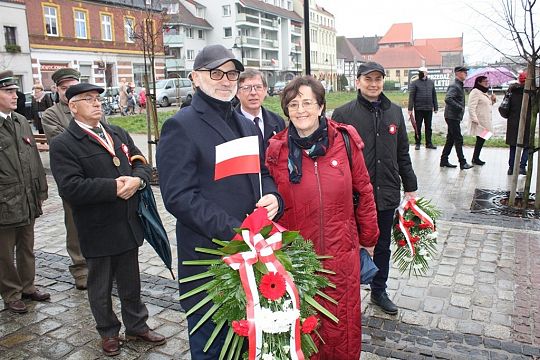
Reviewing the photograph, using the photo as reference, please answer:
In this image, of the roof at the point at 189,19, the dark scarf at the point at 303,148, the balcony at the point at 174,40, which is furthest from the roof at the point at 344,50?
the dark scarf at the point at 303,148

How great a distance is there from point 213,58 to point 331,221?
1139mm

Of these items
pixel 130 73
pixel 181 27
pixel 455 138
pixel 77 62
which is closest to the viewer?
pixel 455 138

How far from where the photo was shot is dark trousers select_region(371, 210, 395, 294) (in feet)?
13.7

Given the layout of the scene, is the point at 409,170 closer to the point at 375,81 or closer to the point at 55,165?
the point at 375,81

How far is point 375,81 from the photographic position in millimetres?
3945

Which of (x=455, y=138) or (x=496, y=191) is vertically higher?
(x=455, y=138)

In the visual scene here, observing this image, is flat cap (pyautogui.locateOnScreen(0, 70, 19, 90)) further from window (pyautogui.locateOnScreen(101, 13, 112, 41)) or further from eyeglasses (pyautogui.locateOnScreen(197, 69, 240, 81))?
window (pyautogui.locateOnScreen(101, 13, 112, 41))

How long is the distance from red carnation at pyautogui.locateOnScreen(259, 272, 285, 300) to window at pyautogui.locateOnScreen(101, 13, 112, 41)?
152 ft

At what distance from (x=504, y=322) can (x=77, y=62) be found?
4356 centimetres

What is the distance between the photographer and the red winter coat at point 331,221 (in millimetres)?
Result: 2898

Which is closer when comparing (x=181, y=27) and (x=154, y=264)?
(x=154, y=264)

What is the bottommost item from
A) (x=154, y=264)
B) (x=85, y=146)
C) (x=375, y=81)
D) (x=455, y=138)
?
(x=154, y=264)

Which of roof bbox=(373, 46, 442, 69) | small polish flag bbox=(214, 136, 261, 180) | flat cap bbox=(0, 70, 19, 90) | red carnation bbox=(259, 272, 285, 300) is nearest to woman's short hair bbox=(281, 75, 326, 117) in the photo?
small polish flag bbox=(214, 136, 261, 180)

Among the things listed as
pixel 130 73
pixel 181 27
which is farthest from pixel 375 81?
pixel 181 27
